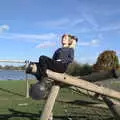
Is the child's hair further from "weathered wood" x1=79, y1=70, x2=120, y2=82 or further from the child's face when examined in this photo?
"weathered wood" x1=79, y1=70, x2=120, y2=82

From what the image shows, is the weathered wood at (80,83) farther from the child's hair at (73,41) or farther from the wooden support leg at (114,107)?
the child's hair at (73,41)

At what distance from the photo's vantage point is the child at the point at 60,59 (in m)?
6.34

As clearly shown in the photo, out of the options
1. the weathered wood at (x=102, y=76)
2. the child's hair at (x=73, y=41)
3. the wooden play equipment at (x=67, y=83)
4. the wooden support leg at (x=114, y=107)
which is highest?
the child's hair at (x=73, y=41)

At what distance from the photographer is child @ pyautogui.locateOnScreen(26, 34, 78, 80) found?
20.8 feet

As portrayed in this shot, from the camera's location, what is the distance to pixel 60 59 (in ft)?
22.8

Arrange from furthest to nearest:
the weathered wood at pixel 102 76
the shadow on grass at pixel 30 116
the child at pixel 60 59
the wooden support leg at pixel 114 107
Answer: the shadow on grass at pixel 30 116, the wooden support leg at pixel 114 107, the child at pixel 60 59, the weathered wood at pixel 102 76

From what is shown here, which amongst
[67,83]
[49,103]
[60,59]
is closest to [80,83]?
[67,83]

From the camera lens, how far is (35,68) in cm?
630

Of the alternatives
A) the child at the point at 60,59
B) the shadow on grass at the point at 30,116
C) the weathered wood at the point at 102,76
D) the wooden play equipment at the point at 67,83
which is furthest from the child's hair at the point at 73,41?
the shadow on grass at the point at 30,116

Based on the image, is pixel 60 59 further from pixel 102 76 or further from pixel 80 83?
pixel 102 76

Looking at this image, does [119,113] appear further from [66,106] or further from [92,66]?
[66,106]

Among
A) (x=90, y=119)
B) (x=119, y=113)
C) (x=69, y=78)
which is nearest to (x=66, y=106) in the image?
(x=90, y=119)

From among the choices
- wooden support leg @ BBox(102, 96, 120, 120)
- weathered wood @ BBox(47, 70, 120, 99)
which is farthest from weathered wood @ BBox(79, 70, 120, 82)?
wooden support leg @ BBox(102, 96, 120, 120)

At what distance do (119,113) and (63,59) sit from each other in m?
1.27
